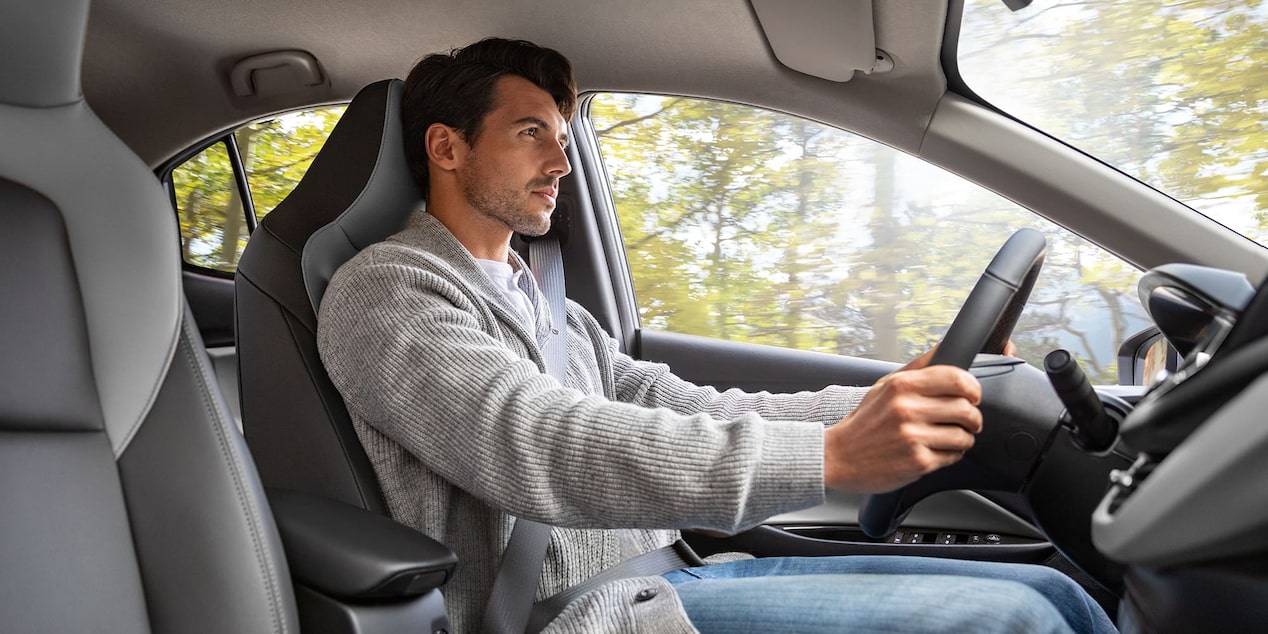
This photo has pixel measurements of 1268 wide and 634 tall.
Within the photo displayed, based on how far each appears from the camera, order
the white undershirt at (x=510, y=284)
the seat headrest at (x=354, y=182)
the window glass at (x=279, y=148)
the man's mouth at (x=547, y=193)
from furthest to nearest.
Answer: the window glass at (x=279, y=148), the man's mouth at (x=547, y=193), the white undershirt at (x=510, y=284), the seat headrest at (x=354, y=182)

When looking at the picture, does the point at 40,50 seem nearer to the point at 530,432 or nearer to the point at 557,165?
the point at 530,432

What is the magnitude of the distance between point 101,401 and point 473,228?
761 millimetres

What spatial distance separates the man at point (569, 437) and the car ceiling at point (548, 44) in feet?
0.75

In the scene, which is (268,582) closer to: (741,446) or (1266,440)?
(741,446)

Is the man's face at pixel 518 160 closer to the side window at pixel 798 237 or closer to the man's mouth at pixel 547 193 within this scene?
the man's mouth at pixel 547 193

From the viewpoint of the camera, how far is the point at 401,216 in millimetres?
1688

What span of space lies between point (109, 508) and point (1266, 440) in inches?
40.4

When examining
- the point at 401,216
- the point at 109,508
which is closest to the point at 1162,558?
the point at 109,508

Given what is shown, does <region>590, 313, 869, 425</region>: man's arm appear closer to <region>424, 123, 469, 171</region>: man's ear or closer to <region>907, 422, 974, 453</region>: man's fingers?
<region>424, 123, 469, 171</region>: man's ear

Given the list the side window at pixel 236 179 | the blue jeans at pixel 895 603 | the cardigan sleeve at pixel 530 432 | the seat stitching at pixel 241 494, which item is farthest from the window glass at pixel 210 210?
the blue jeans at pixel 895 603

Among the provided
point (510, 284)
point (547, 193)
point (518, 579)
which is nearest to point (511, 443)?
point (518, 579)

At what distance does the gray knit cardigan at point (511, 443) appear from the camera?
1.08 metres

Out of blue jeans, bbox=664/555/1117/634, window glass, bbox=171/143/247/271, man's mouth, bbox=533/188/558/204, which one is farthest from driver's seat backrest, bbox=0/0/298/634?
window glass, bbox=171/143/247/271

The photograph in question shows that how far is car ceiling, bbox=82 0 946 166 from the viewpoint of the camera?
6.08 feet
